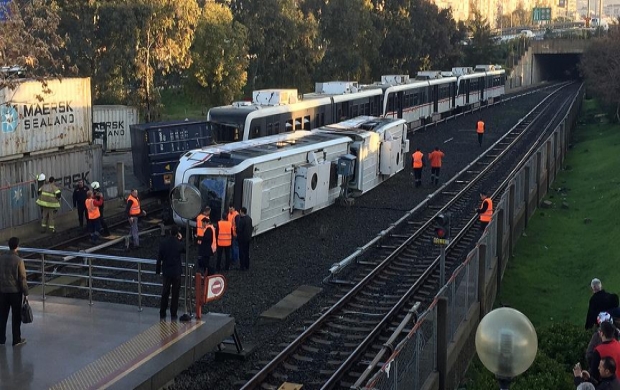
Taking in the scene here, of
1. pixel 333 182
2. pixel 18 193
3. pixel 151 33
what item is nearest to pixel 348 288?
pixel 333 182

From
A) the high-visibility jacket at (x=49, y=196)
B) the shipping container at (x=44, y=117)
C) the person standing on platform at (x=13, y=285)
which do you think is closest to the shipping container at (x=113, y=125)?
the shipping container at (x=44, y=117)

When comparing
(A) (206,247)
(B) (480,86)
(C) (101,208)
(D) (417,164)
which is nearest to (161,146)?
(C) (101,208)

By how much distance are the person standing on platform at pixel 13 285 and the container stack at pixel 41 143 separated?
11333 millimetres

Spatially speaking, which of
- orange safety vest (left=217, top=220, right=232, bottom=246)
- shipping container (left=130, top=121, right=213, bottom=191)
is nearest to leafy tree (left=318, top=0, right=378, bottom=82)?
shipping container (left=130, top=121, right=213, bottom=191)

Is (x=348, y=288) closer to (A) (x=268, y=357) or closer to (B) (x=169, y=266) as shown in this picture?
(A) (x=268, y=357)

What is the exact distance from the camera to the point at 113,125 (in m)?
41.9

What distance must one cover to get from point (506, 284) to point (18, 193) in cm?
1347

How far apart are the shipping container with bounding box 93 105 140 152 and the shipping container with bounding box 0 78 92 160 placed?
13.9 metres

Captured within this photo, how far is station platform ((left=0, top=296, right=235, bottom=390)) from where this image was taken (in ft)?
33.2

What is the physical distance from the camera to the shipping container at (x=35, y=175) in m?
22.5

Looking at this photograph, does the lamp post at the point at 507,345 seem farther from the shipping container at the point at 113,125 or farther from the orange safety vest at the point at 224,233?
the shipping container at the point at 113,125

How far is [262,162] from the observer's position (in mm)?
20656

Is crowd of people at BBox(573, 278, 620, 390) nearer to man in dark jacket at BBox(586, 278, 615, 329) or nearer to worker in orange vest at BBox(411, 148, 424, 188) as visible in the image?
man in dark jacket at BBox(586, 278, 615, 329)

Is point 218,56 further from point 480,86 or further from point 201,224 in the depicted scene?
point 201,224
